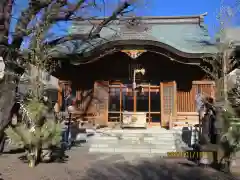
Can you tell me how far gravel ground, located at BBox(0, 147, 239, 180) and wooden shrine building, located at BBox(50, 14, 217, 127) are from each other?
637 centimetres

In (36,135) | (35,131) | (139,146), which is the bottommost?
(139,146)

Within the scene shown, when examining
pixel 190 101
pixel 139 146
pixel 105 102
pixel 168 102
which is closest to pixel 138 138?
pixel 139 146

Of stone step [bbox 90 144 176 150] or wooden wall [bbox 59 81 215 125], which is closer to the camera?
stone step [bbox 90 144 176 150]

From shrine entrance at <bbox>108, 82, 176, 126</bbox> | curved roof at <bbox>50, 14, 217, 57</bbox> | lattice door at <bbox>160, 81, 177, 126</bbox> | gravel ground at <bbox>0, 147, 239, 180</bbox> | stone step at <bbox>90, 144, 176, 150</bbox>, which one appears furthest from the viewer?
shrine entrance at <bbox>108, 82, 176, 126</bbox>

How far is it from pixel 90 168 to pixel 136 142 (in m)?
4.52

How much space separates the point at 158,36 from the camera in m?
18.4

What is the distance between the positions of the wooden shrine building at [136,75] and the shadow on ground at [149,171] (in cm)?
692

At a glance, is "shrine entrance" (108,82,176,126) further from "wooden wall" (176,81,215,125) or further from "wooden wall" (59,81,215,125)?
"wooden wall" (176,81,215,125)

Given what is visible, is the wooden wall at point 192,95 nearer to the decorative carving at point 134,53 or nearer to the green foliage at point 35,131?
the decorative carving at point 134,53

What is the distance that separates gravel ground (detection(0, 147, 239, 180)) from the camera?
7438mm

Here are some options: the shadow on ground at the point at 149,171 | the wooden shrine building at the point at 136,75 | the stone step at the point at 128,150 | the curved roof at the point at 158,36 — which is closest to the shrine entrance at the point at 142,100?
the wooden shrine building at the point at 136,75

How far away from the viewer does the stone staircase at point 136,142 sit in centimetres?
1181

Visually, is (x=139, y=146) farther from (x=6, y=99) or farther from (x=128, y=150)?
(x=6, y=99)

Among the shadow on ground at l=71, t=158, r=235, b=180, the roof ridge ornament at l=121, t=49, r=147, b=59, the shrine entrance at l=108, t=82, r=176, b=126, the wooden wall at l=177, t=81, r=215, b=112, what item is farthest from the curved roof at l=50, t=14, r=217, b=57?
the shadow on ground at l=71, t=158, r=235, b=180
